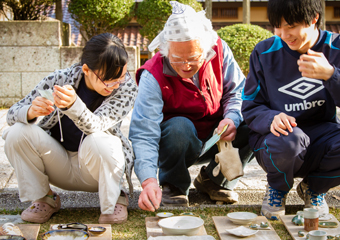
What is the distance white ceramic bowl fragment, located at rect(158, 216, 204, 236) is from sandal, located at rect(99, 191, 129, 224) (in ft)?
0.87

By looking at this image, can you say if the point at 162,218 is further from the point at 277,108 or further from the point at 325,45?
the point at 325,45

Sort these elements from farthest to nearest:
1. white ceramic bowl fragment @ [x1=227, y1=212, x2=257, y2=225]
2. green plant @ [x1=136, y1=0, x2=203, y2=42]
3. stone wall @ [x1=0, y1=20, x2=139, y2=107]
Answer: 1. green plant @ [x1=136, y1=0, x2=203, y2=42]
2. stone wall @ [x1=0, y1=20, x2=139, y2=107]
3. white ceramic bowl fragment @ [x1=227, y1=212, x2=257, y2=225]

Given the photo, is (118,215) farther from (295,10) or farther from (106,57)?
(295,10)

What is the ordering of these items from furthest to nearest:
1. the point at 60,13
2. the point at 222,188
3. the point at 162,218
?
1. the point at 60,13
2. the point at 222,188
3. the point at 162,218

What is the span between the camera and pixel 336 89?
2004 mm

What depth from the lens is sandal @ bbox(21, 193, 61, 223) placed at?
2.14 m

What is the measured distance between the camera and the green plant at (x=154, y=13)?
7.31 meters

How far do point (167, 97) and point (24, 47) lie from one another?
4.62 m

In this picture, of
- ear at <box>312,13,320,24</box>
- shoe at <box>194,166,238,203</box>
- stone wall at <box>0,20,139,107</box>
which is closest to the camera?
ear at <box>312,13,320,24</box>

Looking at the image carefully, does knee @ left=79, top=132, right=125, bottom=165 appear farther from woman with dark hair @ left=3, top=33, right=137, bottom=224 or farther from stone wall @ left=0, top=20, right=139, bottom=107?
stone wall @ left=0, top=20, right=139, bottom=107

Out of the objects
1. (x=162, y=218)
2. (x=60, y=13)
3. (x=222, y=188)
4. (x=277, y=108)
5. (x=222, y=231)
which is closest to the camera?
(x=222, y=231)

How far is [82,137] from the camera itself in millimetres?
2246

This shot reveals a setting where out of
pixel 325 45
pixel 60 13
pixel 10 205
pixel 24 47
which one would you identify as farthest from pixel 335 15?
pixel 10 205

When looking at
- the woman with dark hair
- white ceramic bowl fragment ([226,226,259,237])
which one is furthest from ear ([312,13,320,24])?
white ceramic bowl fragment ([226,226,259,237])
